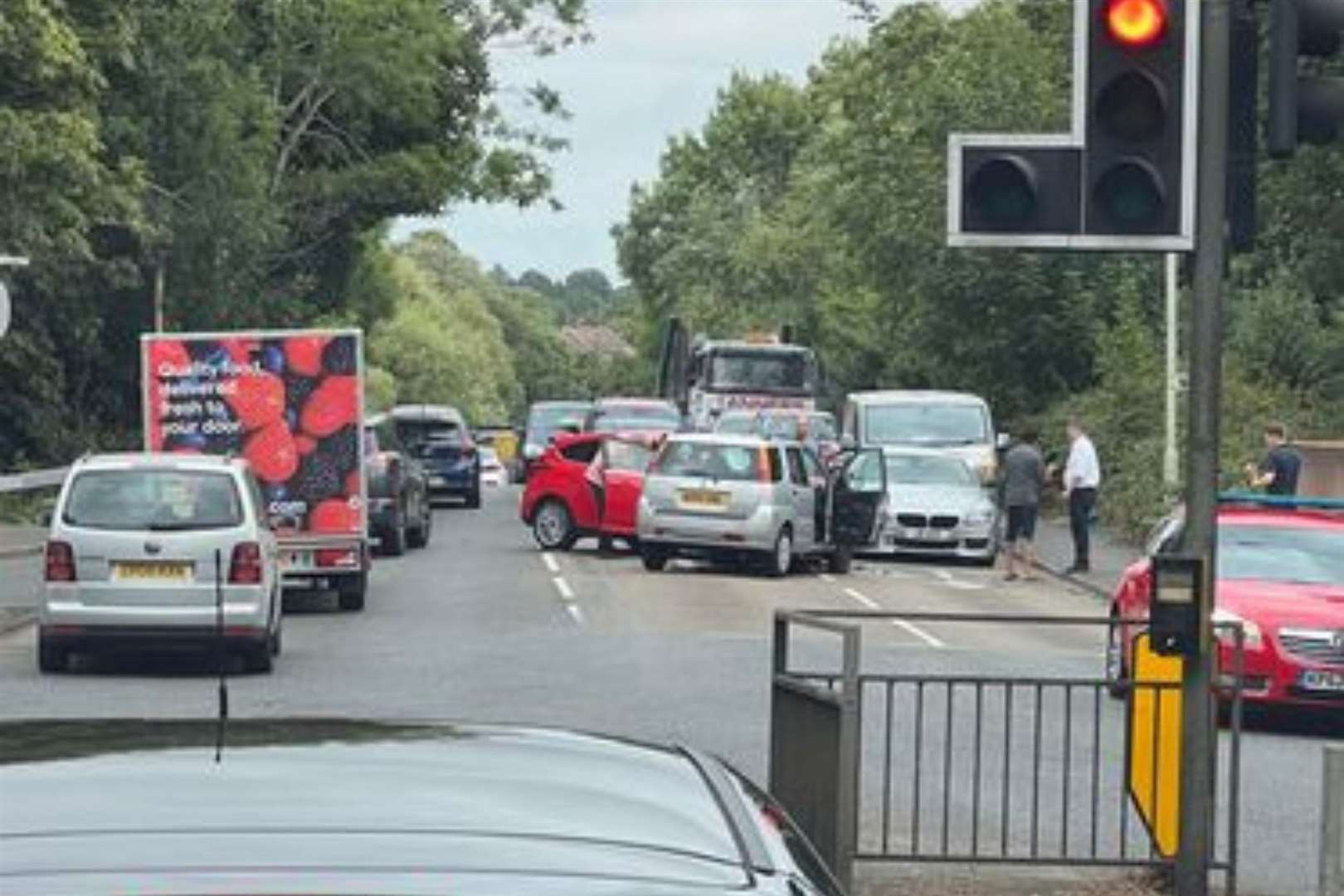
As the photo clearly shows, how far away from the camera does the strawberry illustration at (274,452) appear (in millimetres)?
25031

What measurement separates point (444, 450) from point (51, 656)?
92.8 feet

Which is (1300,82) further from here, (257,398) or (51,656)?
(257,398)

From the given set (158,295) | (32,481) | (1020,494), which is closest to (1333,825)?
(1020,494)

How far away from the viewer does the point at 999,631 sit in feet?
77.6

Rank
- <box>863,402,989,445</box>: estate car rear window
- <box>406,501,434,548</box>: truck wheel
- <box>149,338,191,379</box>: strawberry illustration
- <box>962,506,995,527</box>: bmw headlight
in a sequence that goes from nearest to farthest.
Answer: <box>149,338,191,379</box>: strawberry illustration
<box>962,506,995,527</box>: bmw headlight
<box>406,501,434,548</box>: truck wheel
<box>863,402,989,445</box>: estate car rear window

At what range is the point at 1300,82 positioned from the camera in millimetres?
10531

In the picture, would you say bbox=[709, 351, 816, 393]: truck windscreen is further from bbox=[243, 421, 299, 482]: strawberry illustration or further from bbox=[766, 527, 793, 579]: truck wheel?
bbox=[243, 421, 299, 482]: strawberry illustration

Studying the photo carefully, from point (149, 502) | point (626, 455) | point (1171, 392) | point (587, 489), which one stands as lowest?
point (587, 489)

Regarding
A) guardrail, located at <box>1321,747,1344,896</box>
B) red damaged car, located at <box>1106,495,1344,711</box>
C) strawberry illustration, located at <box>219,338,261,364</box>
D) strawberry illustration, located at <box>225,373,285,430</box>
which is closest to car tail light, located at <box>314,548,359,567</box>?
strawberry illustration, located at <box>225,373,285,430</box>

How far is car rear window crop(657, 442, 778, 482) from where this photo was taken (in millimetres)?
30703

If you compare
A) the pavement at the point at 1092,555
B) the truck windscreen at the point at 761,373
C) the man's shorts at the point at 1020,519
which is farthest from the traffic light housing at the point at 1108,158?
the truck windscreen at the point at 761,373

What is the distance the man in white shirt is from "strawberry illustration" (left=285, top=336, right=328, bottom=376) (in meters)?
11.1

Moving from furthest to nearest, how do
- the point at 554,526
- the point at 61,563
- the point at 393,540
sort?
the point at 554,526 < the point at 393,540 < the point at 61,563

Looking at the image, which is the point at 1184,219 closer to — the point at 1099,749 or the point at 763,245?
the point at 1099,749
